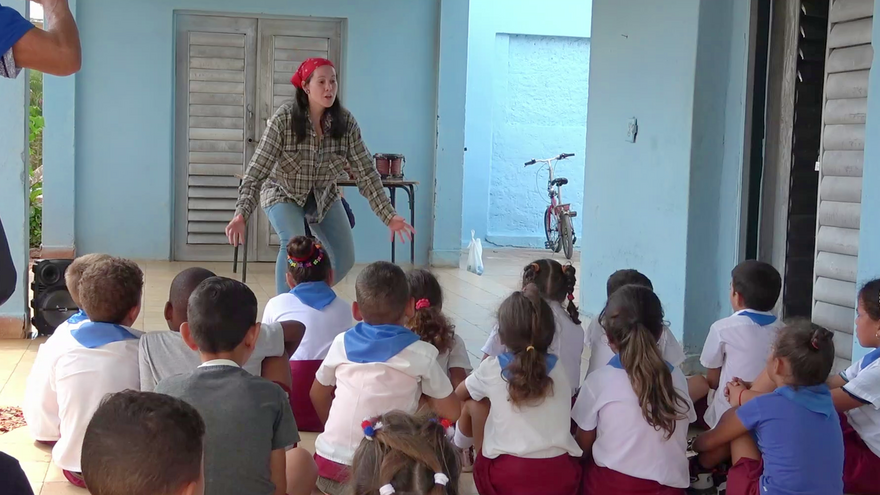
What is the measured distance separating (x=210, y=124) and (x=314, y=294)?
5466 mm

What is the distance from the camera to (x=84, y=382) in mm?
2721

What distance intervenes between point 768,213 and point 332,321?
2340 millimetres

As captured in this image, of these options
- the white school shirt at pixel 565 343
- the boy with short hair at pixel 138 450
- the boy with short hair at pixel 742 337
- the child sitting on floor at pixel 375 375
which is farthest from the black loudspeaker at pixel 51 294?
the boy with short hair at pixel 138 450

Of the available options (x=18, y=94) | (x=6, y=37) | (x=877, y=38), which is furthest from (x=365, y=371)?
(x=18, y=94)

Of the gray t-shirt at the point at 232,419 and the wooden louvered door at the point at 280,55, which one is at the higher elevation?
the wooden louvered door at the point at 280,55

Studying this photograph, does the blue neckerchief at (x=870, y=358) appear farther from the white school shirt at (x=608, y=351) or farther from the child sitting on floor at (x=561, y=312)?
the child sitting on floor at (x=561, y=312)

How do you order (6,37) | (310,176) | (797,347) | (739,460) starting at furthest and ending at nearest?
(310,176), (739,460), (797,347), (6,37)

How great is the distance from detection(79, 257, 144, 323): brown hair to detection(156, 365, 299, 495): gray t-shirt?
0.79 metres

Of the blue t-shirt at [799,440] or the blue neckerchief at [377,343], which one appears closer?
the blue t-shirt at [799,440]

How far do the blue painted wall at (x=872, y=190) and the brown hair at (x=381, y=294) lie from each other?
5.76 ft

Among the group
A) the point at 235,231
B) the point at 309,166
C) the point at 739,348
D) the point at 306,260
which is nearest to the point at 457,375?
the point at 306,260

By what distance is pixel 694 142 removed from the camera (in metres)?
4.65

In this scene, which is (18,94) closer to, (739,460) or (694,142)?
(694,142)

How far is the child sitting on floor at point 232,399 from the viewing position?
6.55ft
